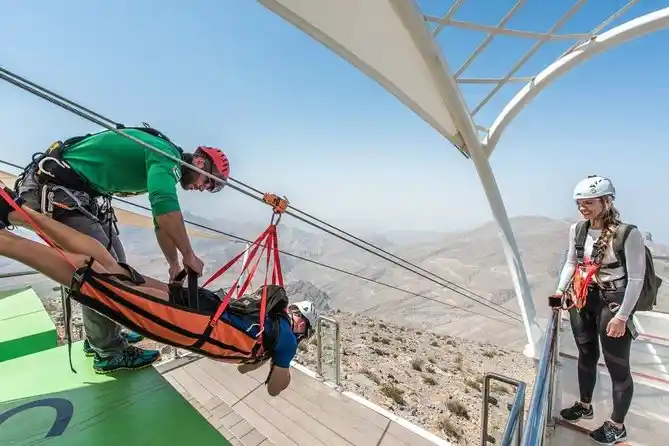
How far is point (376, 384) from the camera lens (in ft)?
31.8

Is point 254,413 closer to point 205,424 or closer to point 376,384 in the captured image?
point 205,424

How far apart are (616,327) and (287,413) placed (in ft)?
11.7

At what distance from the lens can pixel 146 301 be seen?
1.90m

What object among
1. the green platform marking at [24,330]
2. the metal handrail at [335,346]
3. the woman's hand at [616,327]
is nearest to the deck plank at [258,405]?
the metal handrail at [335,346]

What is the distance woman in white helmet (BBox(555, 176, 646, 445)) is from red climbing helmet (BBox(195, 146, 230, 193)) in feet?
A: 8.59

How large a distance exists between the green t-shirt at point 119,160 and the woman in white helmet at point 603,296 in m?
2.93

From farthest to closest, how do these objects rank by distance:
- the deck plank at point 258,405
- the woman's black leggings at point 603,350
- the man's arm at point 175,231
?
the deck plank at point 258,405
the woman's black leggings at point 603,350
the man's arm at point 175,231

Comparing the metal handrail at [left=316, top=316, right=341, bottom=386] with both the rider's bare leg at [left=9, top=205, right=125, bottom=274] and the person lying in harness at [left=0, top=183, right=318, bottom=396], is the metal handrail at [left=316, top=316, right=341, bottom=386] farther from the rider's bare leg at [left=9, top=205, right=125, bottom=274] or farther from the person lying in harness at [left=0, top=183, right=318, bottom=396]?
the rider's bare leg at [left=9, top=205, right=125, bottom=274]

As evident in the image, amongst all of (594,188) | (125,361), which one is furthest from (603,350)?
(125,361)

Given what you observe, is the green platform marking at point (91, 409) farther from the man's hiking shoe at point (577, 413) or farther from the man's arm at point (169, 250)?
the man's hiking shoe at point (577, 413)

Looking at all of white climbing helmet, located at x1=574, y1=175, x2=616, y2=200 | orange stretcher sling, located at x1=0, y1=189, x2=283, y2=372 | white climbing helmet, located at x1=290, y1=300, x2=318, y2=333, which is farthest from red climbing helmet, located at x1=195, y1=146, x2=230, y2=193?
white climbing helmet, located at x1=574, y1=175, x2=616, y2=200

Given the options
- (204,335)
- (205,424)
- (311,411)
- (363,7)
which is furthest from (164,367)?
(363,7)

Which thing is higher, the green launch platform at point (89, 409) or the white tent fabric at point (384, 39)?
the white tent fabric at point (384, 39)

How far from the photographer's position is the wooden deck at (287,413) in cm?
393
